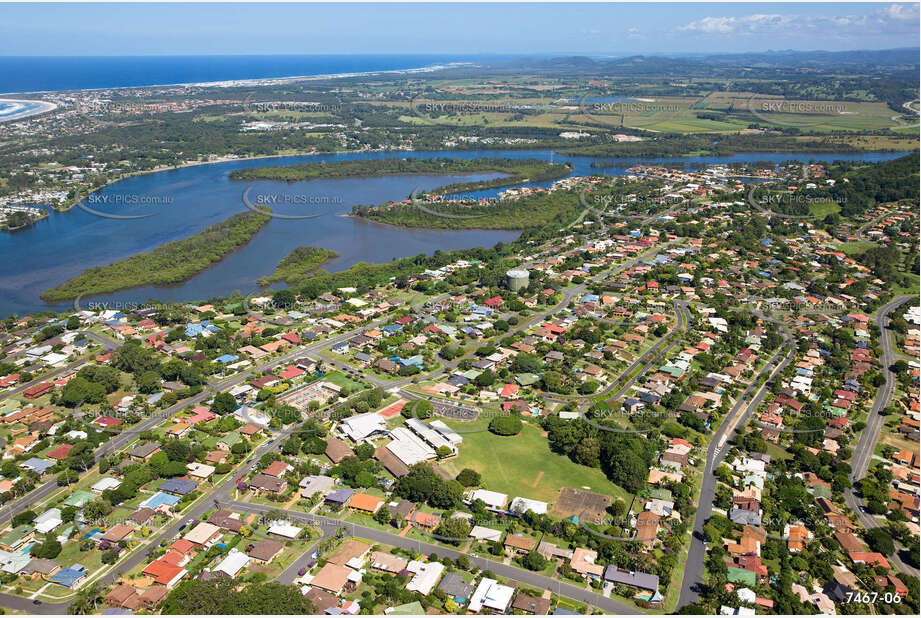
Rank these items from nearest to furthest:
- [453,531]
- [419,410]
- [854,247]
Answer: [453,531]
[419,410]
[854,247]

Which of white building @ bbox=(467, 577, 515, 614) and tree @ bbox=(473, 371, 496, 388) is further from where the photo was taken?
tree @ bbox=(473, 371, 496, 388)

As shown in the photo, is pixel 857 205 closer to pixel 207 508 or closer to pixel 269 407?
pixel 269 407

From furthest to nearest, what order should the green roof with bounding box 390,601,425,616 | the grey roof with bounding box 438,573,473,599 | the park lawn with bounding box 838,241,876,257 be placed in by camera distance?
the park lawn with bounding box 838,241,876,257 < the grey roof with bounding box 438,573,473,599 < the green roof with bounding box 390,601,425,616

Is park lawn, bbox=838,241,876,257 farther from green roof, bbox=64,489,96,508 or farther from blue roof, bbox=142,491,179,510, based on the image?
green roof, bbox=64,489,96,508

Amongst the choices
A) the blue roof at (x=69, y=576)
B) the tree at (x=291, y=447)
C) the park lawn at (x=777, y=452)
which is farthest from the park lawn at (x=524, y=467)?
the blue roof at (x=69, y=576)

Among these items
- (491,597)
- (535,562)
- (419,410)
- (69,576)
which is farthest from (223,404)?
(535,562)

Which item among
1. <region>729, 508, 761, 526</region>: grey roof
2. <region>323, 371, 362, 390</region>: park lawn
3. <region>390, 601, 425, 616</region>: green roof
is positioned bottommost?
<region>729, 508, 761, 526</region>: grey roof

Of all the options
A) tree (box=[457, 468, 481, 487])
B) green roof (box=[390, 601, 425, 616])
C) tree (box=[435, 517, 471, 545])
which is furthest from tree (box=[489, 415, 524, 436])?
green roof (box=[390, 601, 425, 616])

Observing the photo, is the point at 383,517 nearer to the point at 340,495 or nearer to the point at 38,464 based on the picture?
the point at 340,495

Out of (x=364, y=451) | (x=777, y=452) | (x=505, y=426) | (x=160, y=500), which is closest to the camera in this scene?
(x=160, y=500)
